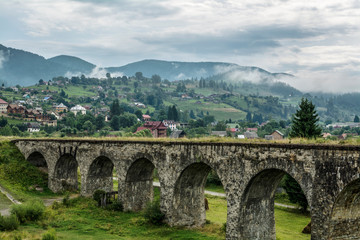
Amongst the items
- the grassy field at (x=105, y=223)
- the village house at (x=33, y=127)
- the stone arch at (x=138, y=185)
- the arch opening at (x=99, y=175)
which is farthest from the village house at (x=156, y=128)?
the stone arch at (x=138, y=185)

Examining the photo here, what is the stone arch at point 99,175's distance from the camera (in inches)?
1591

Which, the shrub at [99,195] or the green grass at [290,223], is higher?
the shrub at [99,195]

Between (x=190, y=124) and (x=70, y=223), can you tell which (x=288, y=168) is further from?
(x=190, y=124)

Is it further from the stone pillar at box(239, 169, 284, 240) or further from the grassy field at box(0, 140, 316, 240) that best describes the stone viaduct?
the grassy field at box(0, 140, 316, 240)

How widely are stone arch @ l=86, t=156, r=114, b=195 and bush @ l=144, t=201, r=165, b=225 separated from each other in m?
10.0

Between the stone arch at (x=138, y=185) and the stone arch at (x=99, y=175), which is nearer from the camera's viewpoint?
the stone arch at (x=138, y=185)

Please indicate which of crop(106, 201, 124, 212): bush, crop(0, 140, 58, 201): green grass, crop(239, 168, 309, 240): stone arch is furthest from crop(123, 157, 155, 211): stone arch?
crop(239, 168, 309, 240): stone arch

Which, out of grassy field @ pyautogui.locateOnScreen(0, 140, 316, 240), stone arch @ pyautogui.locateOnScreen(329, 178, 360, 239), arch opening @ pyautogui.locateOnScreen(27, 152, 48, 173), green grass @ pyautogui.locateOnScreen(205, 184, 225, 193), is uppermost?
stone arch @ pyautogui.locateOnScreen(329, 178, 360, 239)

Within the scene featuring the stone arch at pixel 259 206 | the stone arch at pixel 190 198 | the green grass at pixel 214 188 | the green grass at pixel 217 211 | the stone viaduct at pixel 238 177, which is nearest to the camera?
the stone viaduct at pixel 238 177

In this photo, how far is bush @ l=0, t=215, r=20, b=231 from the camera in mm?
27439

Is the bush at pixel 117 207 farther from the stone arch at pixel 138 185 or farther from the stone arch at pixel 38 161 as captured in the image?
the stone arch at pixel 38 161

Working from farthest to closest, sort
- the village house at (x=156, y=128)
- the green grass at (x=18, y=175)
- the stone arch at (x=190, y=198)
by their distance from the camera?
the village house at (x=156, y=128)
the green grass at (x=18, y=175)
the stone arch at (x=190, y=198)

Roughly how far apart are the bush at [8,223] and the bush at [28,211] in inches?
54.6

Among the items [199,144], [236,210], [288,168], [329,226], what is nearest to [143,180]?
[199,144]
